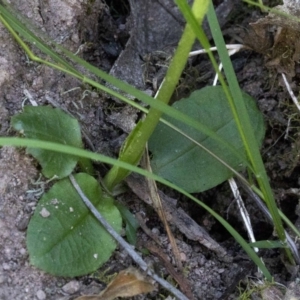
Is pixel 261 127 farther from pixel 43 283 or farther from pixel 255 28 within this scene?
pixel 43 283

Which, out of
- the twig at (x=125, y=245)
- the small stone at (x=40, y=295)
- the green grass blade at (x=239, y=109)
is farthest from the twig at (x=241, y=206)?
the small stone at (x=40, y=295)

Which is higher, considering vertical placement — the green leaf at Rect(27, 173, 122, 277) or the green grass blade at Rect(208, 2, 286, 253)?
the green grass blade at Rect(208, 2, 286, 253)

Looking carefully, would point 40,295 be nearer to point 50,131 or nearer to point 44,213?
point 44,213

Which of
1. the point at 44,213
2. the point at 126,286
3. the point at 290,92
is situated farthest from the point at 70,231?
the point at 290,92

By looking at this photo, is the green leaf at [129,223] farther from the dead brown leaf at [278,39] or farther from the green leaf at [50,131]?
the dead brown leaf at [278,39]

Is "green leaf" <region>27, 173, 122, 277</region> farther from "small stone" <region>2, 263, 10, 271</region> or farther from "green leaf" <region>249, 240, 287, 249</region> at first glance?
"green leaf" <region>249, 240, 287, 249</region>

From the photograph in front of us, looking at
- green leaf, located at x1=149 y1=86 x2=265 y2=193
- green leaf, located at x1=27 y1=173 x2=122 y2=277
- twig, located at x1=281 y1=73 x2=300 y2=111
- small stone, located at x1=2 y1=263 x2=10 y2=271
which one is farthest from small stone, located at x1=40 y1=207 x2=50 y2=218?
twig, located at x1=281 y1=73 x2=300 y2=111

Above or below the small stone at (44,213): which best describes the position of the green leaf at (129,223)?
below
